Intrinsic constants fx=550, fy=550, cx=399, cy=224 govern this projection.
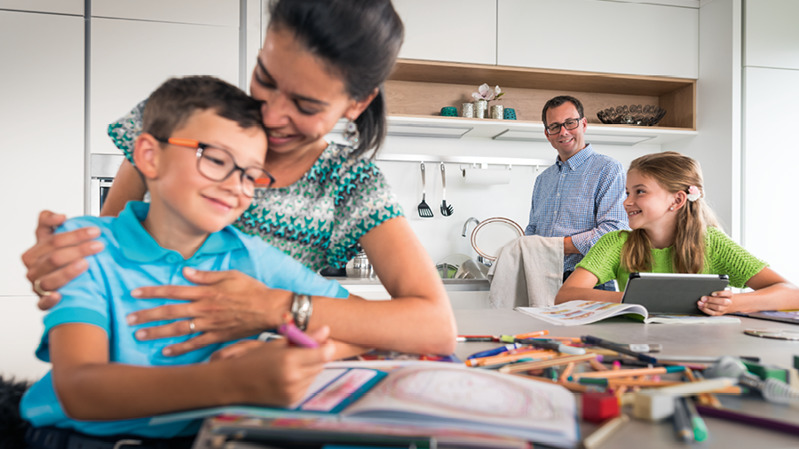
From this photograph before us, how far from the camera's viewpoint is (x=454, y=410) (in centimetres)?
53

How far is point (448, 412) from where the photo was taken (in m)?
0.53

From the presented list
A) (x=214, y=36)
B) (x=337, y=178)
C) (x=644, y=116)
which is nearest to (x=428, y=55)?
(x=214, y=36)

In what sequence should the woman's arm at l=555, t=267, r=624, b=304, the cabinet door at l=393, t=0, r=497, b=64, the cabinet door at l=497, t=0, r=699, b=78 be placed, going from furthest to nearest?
the cabinet door at l=497, t=0, r=699, b=78 → the cabinet door at l=393, t=0, r=497, b=64 → the woman's arm at l=555, t=267, r=624, b=304

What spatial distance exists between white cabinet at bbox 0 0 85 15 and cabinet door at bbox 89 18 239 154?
0.10m

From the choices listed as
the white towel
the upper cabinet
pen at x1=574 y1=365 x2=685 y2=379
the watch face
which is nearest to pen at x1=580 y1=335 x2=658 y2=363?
pen at x1=574 y1=365 x2=685 y2=379

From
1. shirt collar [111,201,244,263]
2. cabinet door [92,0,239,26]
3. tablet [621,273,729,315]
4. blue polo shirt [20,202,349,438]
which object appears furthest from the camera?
cabinet door [92,0,239,26]

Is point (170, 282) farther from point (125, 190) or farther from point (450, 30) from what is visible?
point (450, 30)

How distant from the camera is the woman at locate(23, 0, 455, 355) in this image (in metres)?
0.75

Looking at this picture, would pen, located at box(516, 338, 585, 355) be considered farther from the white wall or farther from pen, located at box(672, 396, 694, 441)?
the white wall

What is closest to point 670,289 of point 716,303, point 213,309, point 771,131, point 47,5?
point 716,303

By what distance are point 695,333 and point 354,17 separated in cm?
94

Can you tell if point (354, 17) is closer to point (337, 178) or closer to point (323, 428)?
point (337, 178)

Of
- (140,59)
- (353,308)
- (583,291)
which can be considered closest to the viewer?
(353,308)

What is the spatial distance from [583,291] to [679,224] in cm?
48
